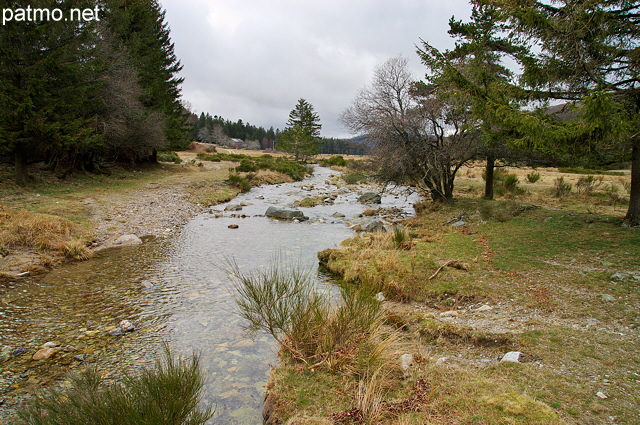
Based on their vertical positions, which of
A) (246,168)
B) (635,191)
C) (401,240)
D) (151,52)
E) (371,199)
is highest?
(151,52)

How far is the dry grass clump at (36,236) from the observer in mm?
9133

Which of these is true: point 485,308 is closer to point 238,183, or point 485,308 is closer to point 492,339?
point 492,339

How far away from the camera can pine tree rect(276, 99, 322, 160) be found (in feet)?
244

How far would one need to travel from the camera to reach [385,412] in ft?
10.9

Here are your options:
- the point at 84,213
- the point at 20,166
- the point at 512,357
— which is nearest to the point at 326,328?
the point at 512,357

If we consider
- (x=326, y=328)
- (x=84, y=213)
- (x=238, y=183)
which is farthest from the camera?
(x=238, y=183)

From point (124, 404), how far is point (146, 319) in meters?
3.98

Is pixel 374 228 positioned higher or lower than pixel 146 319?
higher

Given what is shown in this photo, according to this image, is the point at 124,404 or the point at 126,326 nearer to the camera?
the point at 124,404

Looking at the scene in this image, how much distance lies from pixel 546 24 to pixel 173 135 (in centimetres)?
3099

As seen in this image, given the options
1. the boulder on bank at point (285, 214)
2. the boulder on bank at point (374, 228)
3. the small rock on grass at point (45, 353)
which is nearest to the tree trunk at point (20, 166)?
the boulder on bank at point (285, 214)

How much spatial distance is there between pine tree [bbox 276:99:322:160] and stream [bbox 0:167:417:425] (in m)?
64.3

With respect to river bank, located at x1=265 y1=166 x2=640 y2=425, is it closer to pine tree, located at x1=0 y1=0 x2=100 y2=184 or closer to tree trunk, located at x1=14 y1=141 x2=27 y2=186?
pine tree, located at x1=0 y1=0 x2=100 y2=184

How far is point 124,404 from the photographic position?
8.94ft
